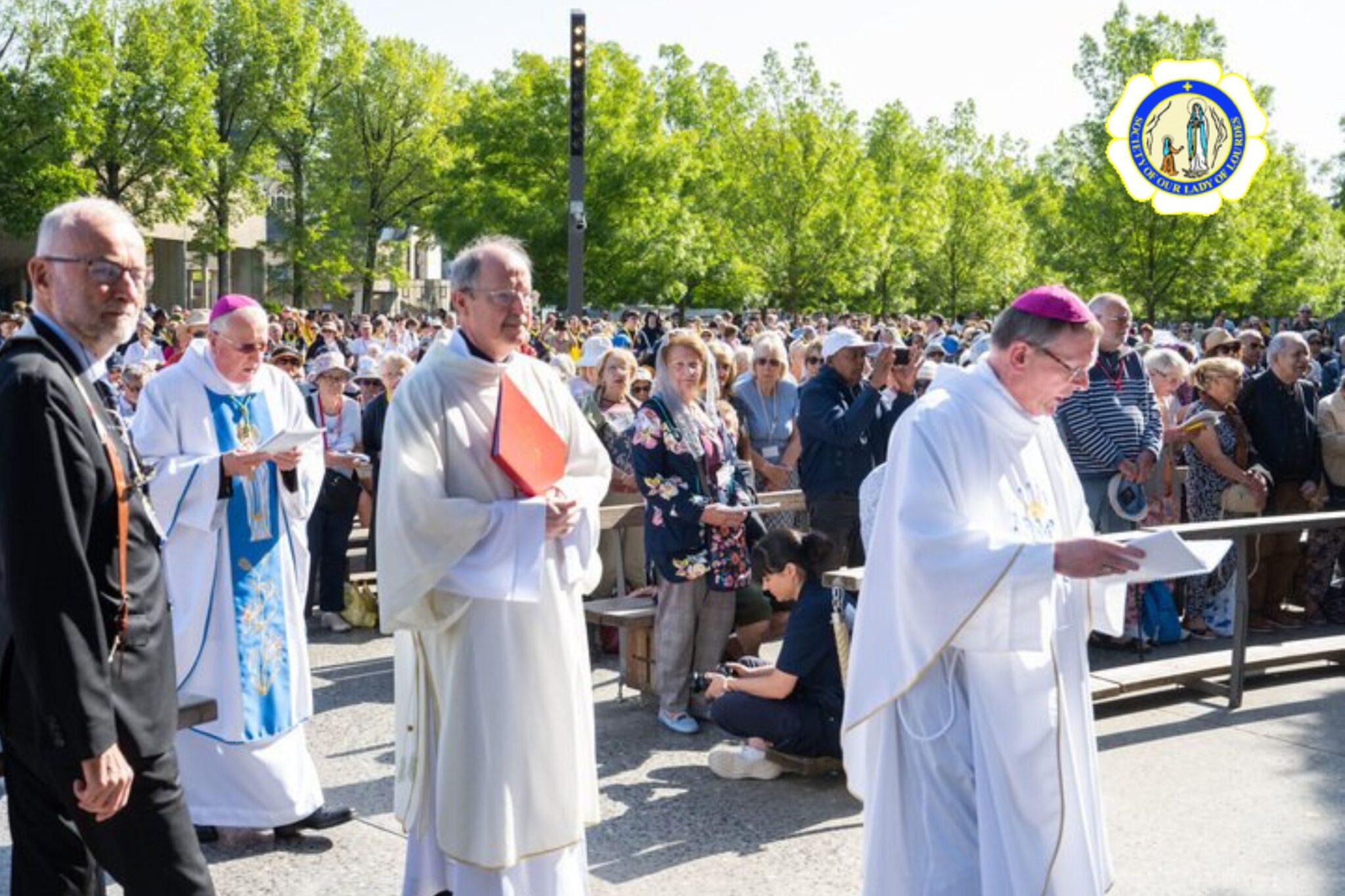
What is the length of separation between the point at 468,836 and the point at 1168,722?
426 cm

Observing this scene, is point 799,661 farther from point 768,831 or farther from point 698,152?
point 698,152


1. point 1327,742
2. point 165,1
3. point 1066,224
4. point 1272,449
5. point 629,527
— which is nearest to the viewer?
point 1327,742

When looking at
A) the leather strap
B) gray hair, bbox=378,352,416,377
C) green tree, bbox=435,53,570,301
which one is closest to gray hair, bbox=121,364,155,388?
gray hair, bbox=378,352,416,377

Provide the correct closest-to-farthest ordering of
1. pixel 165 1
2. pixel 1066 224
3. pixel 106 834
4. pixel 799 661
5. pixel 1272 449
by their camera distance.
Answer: pixel 106 834 < pixel 799 661 < pixel 1272 449 < pixel 1066 224 < pixel 165 1

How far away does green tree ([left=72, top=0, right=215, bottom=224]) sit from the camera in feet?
130

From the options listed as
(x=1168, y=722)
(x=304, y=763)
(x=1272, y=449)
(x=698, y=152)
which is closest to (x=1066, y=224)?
(x=698, y=152)

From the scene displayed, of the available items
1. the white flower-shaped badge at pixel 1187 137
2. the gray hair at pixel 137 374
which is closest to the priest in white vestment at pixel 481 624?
the gray hair at pixel 137 374

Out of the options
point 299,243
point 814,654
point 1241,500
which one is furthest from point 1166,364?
point 299,243

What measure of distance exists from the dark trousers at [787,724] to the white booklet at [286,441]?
6.98 feet

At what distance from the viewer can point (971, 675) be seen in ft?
12.2

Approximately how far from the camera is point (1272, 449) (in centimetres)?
944

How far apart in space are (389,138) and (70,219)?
48.4 metres

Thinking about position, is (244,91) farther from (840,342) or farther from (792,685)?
Answer: (792,685)

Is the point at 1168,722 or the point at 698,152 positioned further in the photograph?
the point at 698,152
